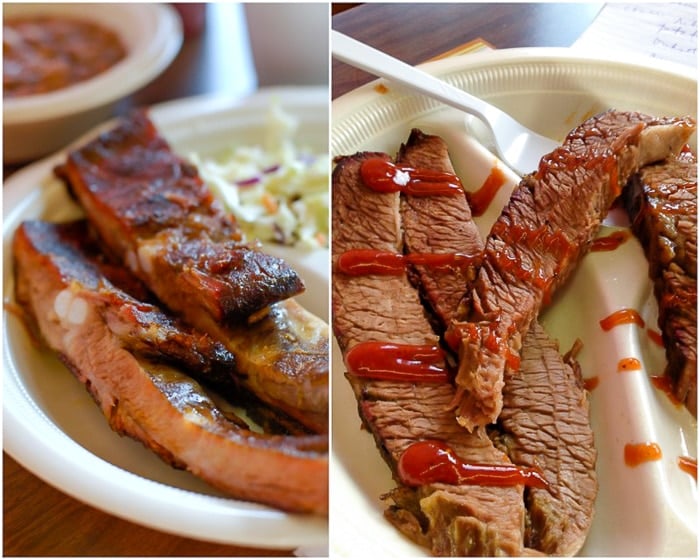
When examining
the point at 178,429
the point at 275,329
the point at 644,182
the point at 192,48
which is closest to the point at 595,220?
the point at 644,182

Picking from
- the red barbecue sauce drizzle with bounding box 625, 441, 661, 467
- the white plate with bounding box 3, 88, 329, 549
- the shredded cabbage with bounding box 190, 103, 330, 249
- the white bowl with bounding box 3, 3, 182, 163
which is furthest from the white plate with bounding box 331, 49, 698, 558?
the white bowl with bounding box 3, 3, 182, 163

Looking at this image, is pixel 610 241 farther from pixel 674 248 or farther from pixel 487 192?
pixel 487 192

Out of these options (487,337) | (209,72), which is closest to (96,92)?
(209,72)

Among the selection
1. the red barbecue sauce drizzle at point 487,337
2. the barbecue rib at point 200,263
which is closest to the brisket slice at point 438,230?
the red barbecue sauce drizzle at point 487,337

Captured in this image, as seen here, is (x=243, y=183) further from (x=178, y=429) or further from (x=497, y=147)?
(x=178, y=429)

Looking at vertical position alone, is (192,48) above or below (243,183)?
above
